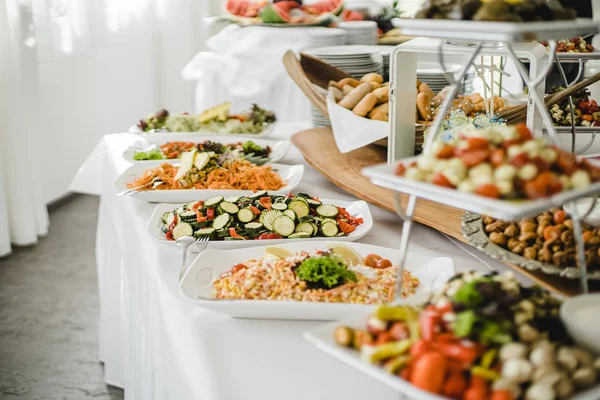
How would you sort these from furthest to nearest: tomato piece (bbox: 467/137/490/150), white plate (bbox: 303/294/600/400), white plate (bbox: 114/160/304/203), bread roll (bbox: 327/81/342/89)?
bread roll (bbox: 327/81/342/89) < white plate (bbox: 114/160/304/203) < tomato piece (bbox: 467/137/490/150) < white plate (bbox: 303/294/600/400)

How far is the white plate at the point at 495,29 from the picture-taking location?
0.84 meters

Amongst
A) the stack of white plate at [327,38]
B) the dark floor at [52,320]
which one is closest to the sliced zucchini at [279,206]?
the dark floor at [52,320]

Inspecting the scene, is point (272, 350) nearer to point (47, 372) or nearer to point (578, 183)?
point (578, 183)

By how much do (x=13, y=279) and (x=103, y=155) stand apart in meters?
1.35

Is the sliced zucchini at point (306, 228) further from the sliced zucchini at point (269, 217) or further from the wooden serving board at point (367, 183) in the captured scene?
the wooden serving board at point (367, 183)

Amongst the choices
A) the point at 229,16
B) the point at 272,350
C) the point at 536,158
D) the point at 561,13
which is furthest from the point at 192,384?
the point at 229,16

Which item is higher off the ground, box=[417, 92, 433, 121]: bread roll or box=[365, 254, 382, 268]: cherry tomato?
box=[417, 92, 433, 121]: bread roll

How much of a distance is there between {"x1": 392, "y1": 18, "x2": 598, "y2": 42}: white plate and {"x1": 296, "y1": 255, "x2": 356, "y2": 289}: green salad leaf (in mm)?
387

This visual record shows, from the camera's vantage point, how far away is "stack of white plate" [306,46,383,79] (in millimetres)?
2568

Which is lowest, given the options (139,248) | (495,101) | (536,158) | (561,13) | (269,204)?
(139,248)

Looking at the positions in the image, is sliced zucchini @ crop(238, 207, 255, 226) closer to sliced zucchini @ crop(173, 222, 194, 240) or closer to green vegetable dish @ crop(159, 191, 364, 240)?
green vegetable dish @ crop(159, 191, 364, 240)

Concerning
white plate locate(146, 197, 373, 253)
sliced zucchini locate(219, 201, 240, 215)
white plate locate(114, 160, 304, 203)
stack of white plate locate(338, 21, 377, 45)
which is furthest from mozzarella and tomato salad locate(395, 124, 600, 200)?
stack of white plate locate(338, 21, 377, 45)

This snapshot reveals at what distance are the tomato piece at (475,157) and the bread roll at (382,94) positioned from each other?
1.16 meters

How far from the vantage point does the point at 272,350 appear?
1053 mm
